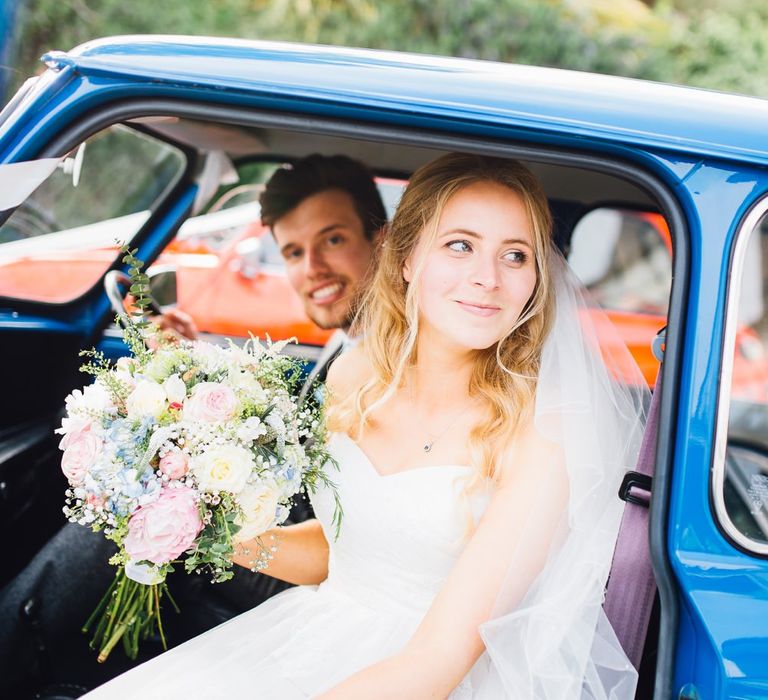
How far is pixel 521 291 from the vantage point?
1.82m

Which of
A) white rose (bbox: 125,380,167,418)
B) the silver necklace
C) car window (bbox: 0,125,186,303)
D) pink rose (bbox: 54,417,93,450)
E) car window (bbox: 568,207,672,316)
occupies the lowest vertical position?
pink rose (bbox: 54,417,93,450)

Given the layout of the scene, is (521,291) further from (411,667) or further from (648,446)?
(411,667)

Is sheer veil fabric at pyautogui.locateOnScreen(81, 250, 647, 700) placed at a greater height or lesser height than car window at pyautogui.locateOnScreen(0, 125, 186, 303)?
lesser

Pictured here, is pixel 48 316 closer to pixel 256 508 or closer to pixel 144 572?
pixel 144 572

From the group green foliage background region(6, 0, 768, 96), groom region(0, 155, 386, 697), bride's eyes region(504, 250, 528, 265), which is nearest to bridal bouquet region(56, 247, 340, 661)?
groom region(0, 155, 386, 697)

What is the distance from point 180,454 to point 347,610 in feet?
2.15

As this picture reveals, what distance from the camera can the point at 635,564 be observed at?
4.91ft

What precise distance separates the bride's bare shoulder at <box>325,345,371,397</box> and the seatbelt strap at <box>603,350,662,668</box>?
2.92 ft

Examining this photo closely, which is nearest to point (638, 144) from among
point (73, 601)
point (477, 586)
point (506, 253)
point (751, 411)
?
point (506, 253)

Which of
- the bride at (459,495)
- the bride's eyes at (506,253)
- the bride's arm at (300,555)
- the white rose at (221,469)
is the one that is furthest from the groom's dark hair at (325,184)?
the white rose at (221,469)

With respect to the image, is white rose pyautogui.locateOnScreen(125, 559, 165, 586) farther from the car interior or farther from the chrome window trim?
the chrome window trim

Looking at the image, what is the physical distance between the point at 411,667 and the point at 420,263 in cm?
93

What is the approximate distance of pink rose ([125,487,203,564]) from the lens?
145cm

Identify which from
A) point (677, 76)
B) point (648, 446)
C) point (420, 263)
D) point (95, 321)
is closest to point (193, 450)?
point (420, 263)
